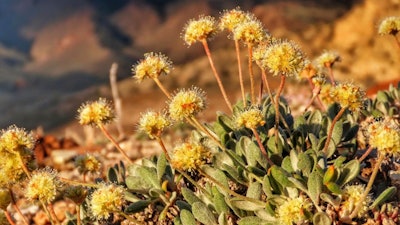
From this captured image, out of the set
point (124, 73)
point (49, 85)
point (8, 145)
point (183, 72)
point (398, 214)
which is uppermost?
point (49, 85)

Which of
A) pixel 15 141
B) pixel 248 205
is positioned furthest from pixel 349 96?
pixel 15 141

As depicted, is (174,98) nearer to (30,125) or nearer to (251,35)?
(251,35)

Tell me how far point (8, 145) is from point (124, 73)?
3942 centimetres

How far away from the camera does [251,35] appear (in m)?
3.82

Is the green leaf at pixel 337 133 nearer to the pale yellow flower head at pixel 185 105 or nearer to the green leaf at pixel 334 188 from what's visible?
the green leaf at pixel 334 188

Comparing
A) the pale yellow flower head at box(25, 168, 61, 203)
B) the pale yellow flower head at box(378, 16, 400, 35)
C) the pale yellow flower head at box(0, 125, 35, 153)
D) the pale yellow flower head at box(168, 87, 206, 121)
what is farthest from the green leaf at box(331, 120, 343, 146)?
the pale yellow flower head at box(0, 125, 35, 153)

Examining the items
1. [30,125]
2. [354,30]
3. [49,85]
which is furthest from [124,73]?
[354,30]

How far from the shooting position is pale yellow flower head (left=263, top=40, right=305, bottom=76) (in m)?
3.42

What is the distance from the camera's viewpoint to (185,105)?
11.5 feet

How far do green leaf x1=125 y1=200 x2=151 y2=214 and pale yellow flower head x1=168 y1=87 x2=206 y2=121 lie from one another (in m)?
0.55

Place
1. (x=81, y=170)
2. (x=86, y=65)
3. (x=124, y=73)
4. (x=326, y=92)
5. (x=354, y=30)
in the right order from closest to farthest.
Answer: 1. (x=81, y=170)
2. (x=326, y=92)
3. (x=354, y=30)
4. (x=124, y=73)
5. (x=86, y=65)

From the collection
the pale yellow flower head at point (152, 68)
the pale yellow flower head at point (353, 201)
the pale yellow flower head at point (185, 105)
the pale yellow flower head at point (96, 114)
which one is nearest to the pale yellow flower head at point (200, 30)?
the pale yellow flower head at point (152, 68)

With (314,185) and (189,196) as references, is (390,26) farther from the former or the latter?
(189,196)

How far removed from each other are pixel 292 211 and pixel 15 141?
169 centimetres
